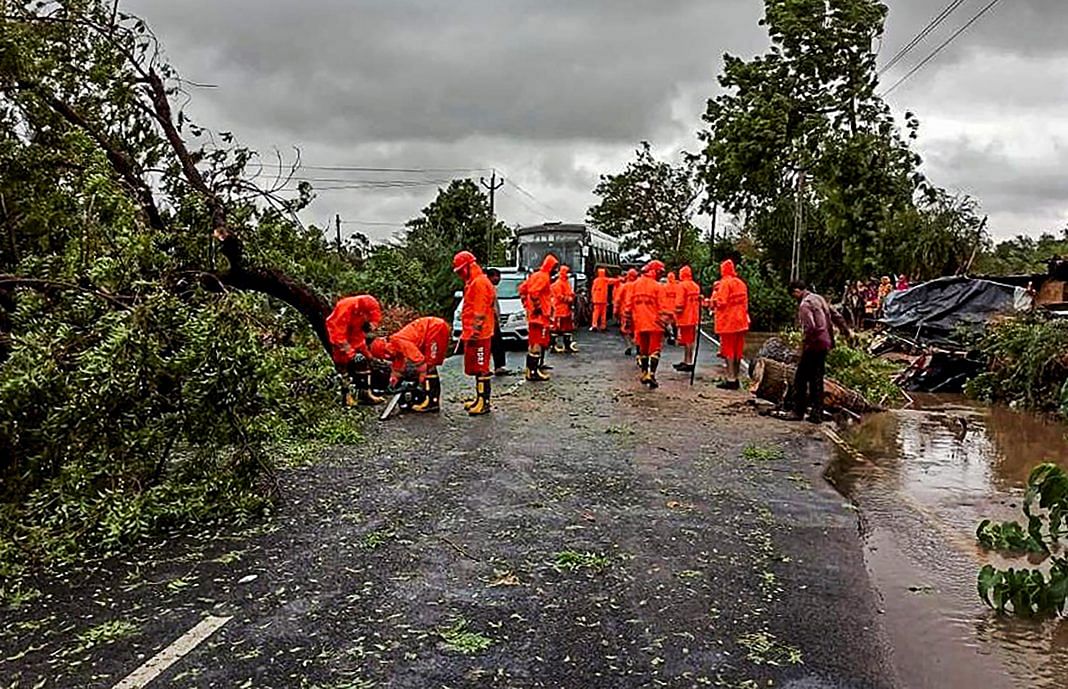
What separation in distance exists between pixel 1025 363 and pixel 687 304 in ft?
16.8

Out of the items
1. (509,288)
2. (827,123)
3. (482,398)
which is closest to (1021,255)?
(827,123)

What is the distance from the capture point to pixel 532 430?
412 inches

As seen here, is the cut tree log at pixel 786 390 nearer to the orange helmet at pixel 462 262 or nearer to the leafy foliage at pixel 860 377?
the leafy foliage at pixel 860 377

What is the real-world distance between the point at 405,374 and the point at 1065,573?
8111 mm

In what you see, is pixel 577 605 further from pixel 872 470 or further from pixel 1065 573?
pixel 872 470

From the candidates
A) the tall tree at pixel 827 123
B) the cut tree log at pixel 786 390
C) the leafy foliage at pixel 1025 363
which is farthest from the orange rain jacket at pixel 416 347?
the tall tree at pixel 827 123

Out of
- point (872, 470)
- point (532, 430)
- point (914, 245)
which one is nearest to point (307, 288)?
point (532, 430)

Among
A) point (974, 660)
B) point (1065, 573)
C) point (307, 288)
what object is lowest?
point (974, 660)

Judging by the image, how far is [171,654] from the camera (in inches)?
167

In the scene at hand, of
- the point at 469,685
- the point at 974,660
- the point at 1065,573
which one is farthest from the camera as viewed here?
the point at 1065,573

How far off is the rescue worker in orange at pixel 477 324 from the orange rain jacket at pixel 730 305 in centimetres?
398

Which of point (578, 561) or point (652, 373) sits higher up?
point (652, 373)

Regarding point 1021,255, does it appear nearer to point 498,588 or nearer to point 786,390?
point 786,390

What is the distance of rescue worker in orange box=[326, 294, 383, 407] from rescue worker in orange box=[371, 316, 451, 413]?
0.18m
